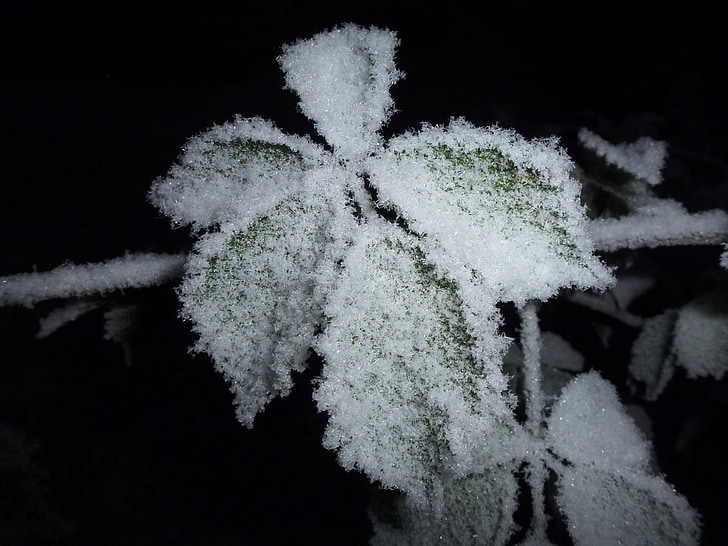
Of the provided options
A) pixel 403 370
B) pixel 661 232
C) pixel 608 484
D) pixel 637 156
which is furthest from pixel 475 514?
pixel 637 156

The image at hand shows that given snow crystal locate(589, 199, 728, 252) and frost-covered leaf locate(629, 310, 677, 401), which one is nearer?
snow crystal locate(589, 199, 728, 252)

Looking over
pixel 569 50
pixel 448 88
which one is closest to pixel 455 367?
pixel 448 88

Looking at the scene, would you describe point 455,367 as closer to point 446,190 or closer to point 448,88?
point 446,190

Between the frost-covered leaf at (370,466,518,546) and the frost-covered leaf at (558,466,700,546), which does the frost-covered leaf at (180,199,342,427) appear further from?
the frost-covered leaf at (558,466,700,546)

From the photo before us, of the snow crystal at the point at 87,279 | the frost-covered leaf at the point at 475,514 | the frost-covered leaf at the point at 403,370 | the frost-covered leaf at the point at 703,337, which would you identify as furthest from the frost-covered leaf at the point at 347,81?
the frost-covered leaf at the point at 703,337

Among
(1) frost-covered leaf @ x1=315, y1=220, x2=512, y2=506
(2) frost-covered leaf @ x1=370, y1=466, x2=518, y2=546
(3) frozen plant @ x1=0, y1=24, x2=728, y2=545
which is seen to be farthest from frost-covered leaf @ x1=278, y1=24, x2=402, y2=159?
(2) frost-covered leaf @ x1=370, y1=466, x2=518, y2=546
